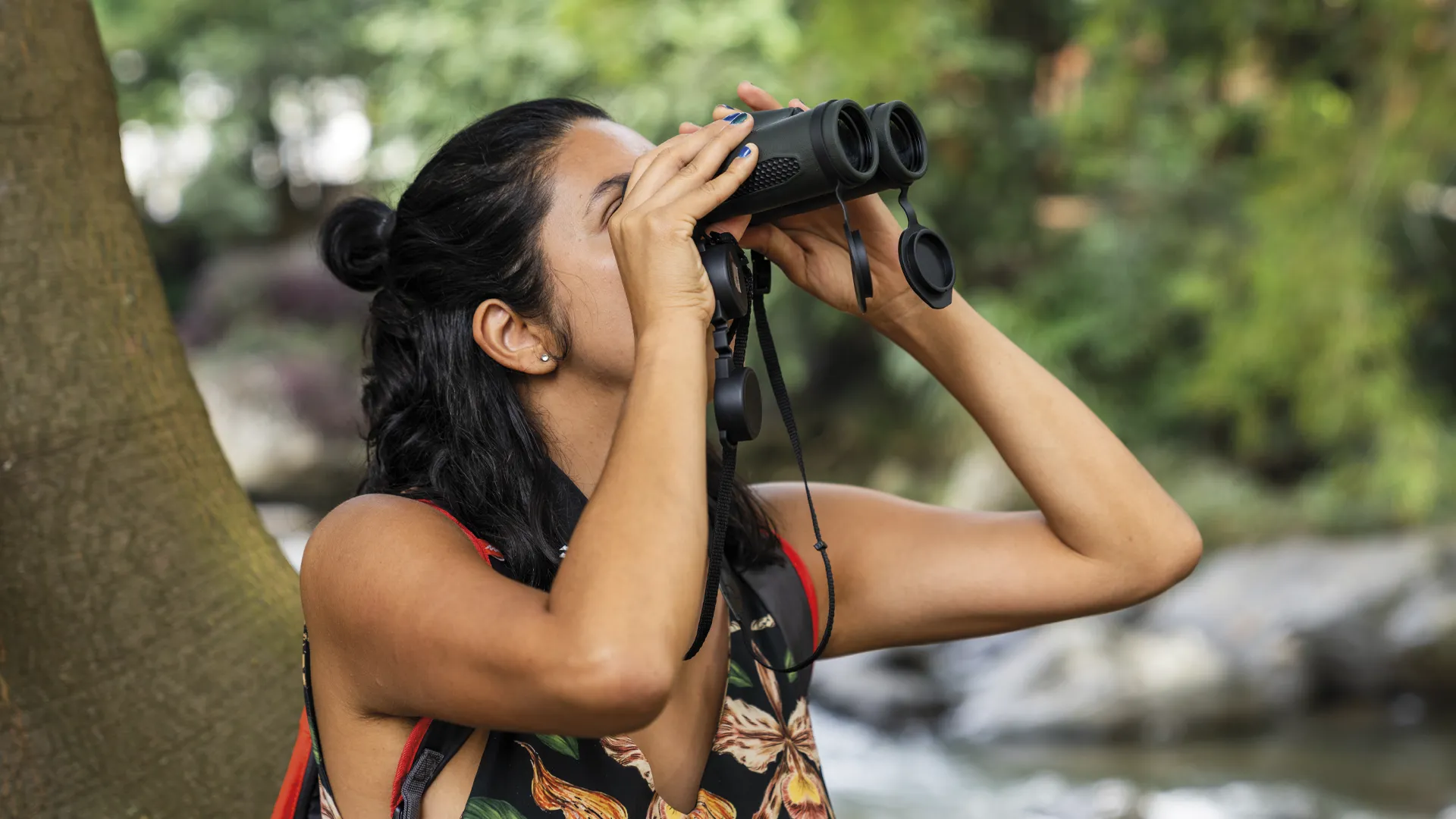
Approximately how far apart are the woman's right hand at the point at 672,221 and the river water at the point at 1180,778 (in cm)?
390

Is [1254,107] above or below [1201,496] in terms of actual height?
above

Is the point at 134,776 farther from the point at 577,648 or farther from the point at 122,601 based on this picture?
the point at 577,648

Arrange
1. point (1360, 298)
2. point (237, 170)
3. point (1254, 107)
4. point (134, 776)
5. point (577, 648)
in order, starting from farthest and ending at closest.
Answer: point (237, 170) < point (1254, 107) < point (1360, 298) < point (134, 776) < point (577, 648)

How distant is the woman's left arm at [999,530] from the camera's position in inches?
64.2

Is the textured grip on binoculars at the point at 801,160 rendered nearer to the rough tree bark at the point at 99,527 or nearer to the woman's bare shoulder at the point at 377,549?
the woman's bare shoulder at the point at 377,549

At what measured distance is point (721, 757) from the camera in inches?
56.5

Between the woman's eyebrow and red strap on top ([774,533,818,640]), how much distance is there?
0.50 meters

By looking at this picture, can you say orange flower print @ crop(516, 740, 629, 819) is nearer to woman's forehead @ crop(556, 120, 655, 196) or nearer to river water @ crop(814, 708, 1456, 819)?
woman's forehead @ crop(556, 120, 655, 196)

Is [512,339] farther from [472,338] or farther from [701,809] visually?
[701,809]

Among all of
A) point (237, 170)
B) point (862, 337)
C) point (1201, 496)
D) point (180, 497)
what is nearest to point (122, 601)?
point (180, 497)

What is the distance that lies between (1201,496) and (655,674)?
22.6 ft

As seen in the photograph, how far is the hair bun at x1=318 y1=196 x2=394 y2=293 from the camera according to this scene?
5.45 ft

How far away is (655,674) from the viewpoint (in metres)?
1.08

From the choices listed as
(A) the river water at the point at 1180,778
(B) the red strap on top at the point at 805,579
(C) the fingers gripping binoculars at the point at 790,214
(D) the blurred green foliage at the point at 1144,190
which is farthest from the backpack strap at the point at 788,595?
(A) the river water at the point at 1180,778
